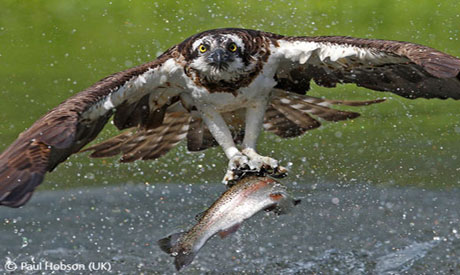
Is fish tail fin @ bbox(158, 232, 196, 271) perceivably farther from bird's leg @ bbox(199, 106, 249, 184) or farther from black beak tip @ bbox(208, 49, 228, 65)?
black beak tip @ bbox(208, 49, 228, 65)

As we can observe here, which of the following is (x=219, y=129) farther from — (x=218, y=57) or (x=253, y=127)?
Result: (x=218, y=57)

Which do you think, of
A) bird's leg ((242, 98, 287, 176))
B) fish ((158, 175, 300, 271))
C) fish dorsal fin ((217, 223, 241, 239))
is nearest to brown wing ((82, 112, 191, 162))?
bird's leg ((242, 98, 287, 176))

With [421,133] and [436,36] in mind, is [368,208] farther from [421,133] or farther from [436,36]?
[436,36]

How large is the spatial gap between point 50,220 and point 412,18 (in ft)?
23.9

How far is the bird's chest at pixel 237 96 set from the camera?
657 cm

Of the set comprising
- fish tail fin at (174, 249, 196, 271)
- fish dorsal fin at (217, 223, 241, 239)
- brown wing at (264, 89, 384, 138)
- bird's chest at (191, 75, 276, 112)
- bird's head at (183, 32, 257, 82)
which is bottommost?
fish tail fin at (174, 249, 196, 271)

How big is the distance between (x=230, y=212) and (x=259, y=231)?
2.12 meters

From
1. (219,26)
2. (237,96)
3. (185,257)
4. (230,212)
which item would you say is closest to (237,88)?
(237,96)

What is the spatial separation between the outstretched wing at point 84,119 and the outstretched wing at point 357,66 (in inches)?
32.0

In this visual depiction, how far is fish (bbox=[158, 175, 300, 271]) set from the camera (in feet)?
17.3

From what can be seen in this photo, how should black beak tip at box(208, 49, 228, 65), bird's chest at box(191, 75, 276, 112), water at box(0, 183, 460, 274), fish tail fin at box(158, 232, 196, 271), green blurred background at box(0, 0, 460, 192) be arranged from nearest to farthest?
fish tail fin at box(158, 232, 196, 271) < black beak tip at box(208, 49, 228, 65) < bird's chest at box(191, 75, 276, 112) < water at box(0, 183, 460, 274) < green blurred background at box(0, 0, 460, 192)

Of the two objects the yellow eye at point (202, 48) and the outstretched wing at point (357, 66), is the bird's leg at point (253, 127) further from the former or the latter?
the yellow eye at point (202, 48)

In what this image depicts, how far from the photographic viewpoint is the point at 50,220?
7879 millimetres

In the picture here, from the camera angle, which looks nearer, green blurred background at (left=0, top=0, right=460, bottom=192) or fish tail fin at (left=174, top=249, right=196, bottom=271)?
fish tail fin at (left=174, top=249, right=196, bottom=271)
